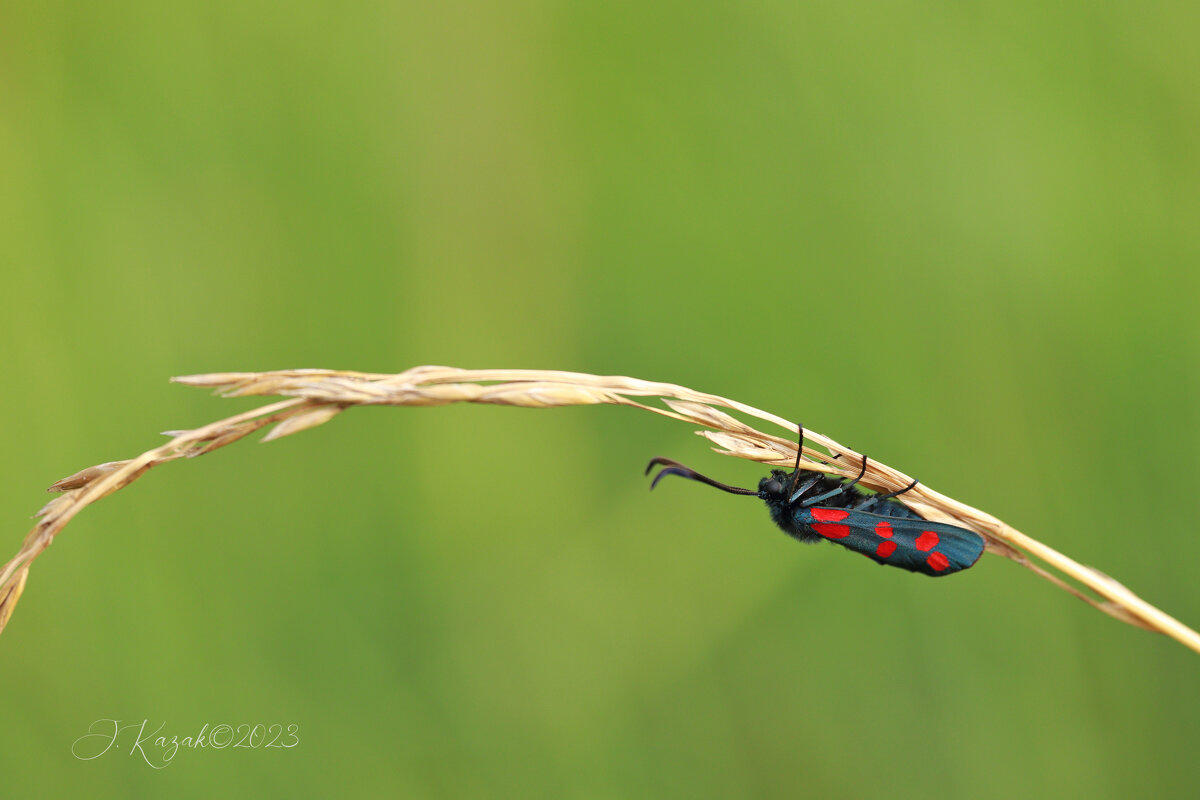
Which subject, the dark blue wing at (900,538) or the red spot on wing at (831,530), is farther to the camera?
the red spot on wing at (831,530)

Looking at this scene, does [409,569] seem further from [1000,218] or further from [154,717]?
[1000,218]

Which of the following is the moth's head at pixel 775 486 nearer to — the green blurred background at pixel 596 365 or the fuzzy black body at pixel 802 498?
the fuzzy black body at pixel 802 498

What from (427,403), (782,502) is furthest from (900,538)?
(427,403)

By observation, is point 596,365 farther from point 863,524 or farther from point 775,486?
point 863,524

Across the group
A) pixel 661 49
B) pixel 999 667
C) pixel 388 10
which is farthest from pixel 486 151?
pixel 999 667

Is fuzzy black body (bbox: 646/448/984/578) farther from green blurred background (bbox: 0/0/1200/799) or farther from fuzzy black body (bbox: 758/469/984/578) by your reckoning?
green blurred background (bbox: 0/0/1200/799)

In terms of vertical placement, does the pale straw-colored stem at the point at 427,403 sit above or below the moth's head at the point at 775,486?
above

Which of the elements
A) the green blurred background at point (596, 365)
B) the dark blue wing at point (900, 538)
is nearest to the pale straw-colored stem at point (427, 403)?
the dark blue wing at point (900, 538)
